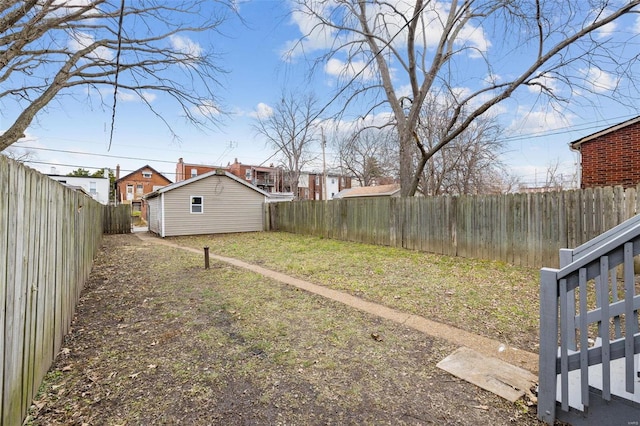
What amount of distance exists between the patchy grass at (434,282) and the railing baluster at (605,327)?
1.44 meters

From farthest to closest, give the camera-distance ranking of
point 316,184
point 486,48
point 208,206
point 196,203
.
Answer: point 316,184
point 208,206
point 196,203
point 486,48

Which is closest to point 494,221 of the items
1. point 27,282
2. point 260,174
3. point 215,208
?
point 27,282

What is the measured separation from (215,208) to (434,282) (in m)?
13.5

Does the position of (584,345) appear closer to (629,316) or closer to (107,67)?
(629,316)

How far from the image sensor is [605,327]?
185 centimetres

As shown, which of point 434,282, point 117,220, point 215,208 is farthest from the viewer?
point 117,220

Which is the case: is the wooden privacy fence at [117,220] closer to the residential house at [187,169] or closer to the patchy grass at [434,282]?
the patchy grass at [434,282]

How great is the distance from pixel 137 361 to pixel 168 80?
29.1 ft

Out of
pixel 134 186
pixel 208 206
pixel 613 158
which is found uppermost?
pixel 134 186

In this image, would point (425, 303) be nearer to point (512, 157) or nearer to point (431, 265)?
point (431, 265)

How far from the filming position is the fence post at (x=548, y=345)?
2033 mm

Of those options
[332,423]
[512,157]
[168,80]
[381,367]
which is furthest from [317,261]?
[512,157]

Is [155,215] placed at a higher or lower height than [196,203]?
lower

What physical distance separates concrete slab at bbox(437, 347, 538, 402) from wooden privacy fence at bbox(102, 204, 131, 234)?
66.3 feet
